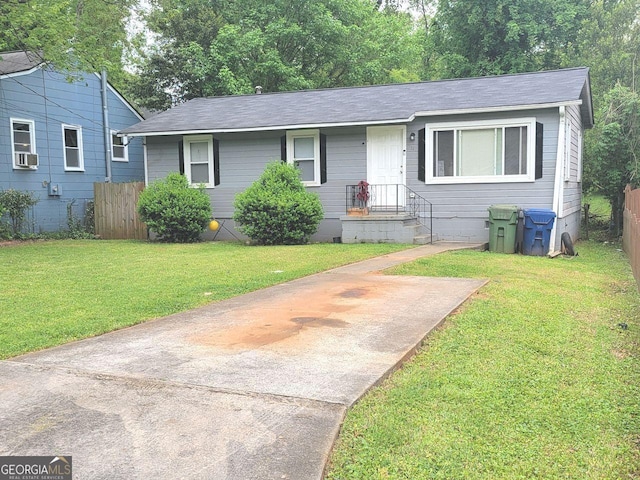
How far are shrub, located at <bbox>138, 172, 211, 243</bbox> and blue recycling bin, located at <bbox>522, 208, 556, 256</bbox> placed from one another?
7.80 metres

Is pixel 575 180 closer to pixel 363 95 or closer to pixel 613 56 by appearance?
pixel 363 95

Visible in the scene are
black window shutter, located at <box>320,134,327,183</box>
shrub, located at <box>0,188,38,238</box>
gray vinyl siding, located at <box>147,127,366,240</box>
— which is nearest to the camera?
gray vinyl siding, located at <box>147,127,366,240</box>

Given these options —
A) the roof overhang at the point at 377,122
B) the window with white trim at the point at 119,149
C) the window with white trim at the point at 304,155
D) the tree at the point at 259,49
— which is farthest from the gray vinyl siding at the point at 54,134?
the window with white trim at the point at 304,155

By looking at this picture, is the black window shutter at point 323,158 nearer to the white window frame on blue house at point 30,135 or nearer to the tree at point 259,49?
the white window frame on blue house at point 30,135

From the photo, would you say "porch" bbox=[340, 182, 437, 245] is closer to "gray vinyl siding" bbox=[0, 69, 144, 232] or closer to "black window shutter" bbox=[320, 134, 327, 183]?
"black window shutter" bbox=[320, 134, 327, 183]

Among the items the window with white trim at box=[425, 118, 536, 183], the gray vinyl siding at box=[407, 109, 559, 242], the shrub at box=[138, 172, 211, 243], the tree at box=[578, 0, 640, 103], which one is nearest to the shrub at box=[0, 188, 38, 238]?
the shrub at box=[138, 172, 211, 243]

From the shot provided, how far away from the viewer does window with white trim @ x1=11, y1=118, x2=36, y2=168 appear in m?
16.0

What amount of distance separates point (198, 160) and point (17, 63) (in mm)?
6678

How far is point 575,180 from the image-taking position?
15.4 metres

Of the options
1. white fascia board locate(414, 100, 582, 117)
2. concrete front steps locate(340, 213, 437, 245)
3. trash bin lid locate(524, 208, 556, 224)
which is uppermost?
white fascia board locate(414, 100, 582, 117)

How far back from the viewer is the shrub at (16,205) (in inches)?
588

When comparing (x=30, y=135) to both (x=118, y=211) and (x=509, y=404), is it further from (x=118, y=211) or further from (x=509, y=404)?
(x=509, y=404)

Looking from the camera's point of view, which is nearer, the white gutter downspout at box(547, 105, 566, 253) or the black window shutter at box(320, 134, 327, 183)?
the white gutter downspout at box(547, 105, 566, 253)

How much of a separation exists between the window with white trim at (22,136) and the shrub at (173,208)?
196 inches
